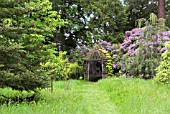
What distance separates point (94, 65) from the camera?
57.6 feet

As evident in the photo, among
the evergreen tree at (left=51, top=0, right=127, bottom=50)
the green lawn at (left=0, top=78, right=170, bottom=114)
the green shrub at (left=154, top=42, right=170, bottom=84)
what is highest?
the evergreen tree at (left=51, top=0, right=127, bottom=50)

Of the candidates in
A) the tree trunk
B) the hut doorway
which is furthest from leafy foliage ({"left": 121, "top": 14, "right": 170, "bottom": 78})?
the tree trunk

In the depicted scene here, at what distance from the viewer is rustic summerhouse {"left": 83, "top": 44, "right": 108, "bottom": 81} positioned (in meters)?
16.9

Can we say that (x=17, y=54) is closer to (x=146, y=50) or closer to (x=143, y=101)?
(x=143, y=101)

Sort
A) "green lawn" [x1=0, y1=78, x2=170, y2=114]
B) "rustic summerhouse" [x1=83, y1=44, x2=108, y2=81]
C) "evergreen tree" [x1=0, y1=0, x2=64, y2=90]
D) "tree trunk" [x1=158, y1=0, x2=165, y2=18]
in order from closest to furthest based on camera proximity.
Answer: "green lawn" [x1=0, y1=78, x2=170, y2=114] → "evergreen tree" [x1=0, y1=0, x2=64, y2=90] → "rustic summerhouse" [x1=83, y1=44, x2=108, y2=81] → "tree trunk" [x1=158, y1=0, x2=165, y2=18]

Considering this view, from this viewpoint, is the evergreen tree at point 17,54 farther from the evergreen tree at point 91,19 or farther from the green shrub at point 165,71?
the evergreen tree at point 91,19

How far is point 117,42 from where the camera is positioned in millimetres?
18734

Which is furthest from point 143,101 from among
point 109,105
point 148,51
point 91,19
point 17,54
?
point 91,19

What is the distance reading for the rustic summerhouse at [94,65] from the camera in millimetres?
16906

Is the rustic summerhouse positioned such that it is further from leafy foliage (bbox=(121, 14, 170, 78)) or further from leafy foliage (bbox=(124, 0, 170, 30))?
leafy foliage (bbox=(124, 0, 170, 30))

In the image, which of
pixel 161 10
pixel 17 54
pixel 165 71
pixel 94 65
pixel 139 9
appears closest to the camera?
pixel 17 54

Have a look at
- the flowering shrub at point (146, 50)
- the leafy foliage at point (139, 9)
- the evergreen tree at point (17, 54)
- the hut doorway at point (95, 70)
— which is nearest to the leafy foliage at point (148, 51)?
the flowering shrub at point (146, 50)

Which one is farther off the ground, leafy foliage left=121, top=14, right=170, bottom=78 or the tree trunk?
the tree trunk

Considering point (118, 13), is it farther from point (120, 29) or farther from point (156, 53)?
point (156, 53)
